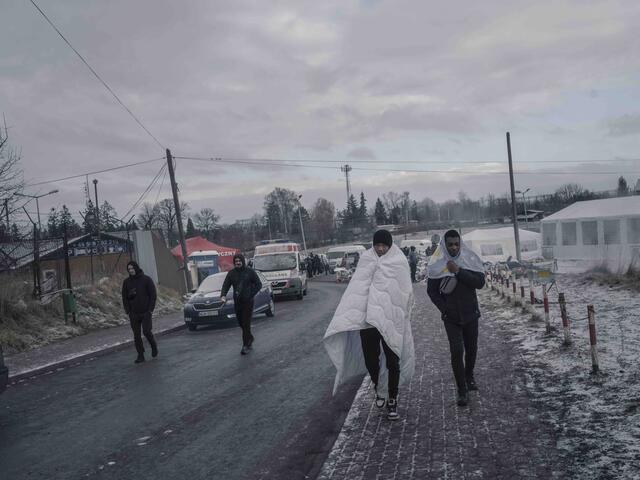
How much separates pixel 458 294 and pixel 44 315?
46.4 feet

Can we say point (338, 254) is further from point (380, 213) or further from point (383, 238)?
point (380, 213)

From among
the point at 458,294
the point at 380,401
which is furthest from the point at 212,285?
the point at 458,294

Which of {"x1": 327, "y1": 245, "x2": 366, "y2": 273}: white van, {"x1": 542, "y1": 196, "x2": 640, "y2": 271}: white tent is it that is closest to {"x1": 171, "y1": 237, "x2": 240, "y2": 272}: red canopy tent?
{"x1": 327, "y1": 245, "x2": 366, "y2": 273}: white van

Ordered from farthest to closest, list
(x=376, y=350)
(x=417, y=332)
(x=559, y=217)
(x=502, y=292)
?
(x=559, y=217)
(x=502, y=292)
(x=417, y=332)
(x=376, y=350)

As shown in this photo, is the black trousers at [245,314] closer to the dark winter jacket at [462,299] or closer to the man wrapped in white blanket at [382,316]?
the man wrapped in white blanket at [382,316]

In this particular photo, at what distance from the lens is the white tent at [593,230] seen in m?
28.4

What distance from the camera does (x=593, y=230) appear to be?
30.4 metres

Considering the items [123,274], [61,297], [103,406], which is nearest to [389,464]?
[103,406]

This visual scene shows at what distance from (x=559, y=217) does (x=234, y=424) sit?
29.6 m

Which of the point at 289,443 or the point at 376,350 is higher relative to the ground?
the point at 376,350

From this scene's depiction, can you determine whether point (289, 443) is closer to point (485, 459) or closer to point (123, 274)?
point (485, 459)

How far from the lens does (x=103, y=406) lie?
772cm

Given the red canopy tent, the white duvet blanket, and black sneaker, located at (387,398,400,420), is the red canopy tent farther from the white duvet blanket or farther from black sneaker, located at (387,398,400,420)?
black sneaker, located at (387,398,400,420)

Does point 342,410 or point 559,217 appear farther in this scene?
point 559,217
